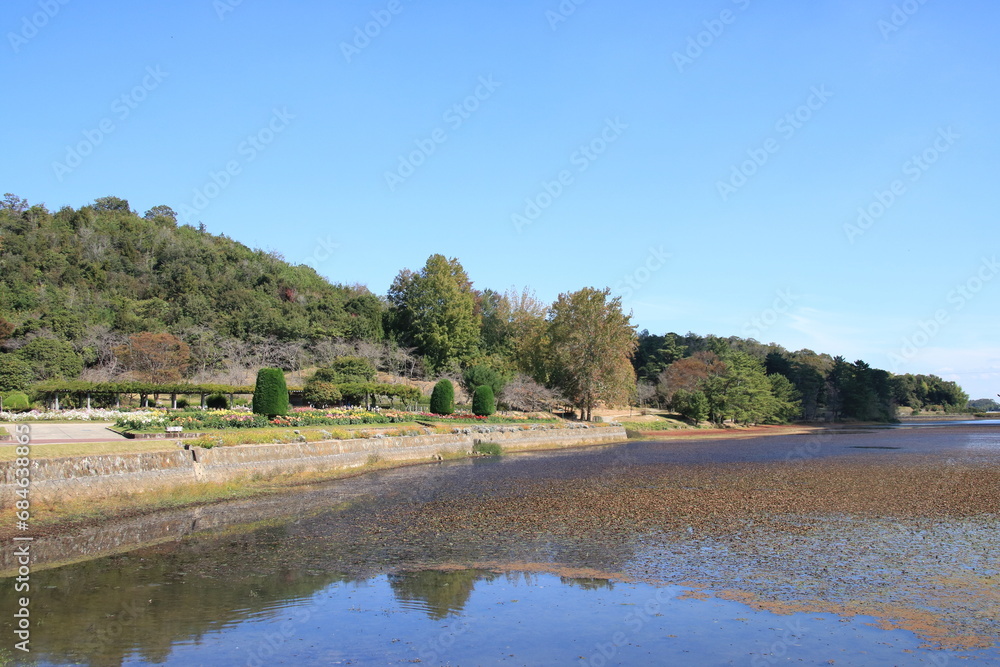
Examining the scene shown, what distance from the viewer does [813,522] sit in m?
14.2

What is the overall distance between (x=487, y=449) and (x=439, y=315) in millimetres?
32360

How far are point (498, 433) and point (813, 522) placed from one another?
22.6 m

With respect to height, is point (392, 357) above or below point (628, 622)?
above

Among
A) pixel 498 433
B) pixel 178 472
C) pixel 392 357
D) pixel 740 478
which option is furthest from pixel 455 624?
pixel 392 357

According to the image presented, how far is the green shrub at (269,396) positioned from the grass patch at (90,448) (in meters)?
9.58

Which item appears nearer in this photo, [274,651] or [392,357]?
[274,651]

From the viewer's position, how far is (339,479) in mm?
22406

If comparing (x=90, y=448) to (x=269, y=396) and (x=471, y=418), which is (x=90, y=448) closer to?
(x=269, y=396)

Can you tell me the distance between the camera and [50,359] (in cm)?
4184

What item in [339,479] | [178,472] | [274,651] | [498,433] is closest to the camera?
[274,651]

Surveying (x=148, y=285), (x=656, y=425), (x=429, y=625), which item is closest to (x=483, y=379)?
(x=656, y=425)

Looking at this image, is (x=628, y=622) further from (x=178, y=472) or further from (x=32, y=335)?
(x=32, y=335)

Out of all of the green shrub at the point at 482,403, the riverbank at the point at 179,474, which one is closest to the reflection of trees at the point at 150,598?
the riverbank at the point at 179,474

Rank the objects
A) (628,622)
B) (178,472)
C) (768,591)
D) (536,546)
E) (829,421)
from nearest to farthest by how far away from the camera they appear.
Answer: (628,622), (768,591), (536,546), (178,472), (829,421)
